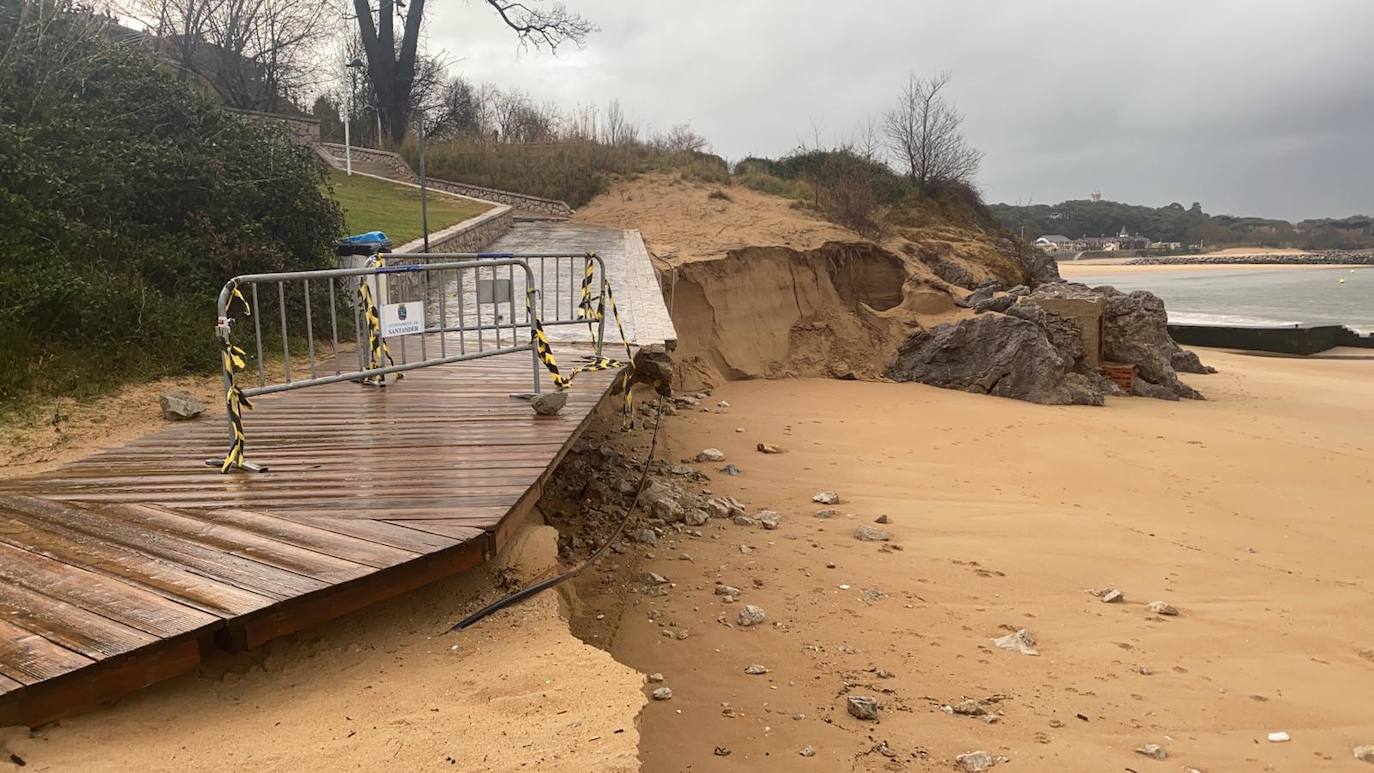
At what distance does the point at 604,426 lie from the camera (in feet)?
32.9

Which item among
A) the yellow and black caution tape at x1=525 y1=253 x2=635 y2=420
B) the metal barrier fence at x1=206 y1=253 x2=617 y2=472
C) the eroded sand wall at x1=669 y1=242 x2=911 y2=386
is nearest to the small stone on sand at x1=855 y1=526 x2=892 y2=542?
the yellow and black caution tape at x1=525 y1=253 x2=635 y2=420

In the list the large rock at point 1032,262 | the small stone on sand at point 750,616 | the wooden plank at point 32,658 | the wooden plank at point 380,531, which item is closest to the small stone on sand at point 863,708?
the small stone on sand at point 750,616

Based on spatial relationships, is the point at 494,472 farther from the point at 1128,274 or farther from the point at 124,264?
the point at 1128,274

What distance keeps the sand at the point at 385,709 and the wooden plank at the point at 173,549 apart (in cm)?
38

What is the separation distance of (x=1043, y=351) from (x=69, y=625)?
14667 mm

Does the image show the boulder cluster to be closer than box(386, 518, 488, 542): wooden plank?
No

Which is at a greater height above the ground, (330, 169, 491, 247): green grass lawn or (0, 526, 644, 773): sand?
(330, 169, 491, 247): green grass lawn

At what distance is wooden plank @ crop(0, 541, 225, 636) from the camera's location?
328 cm

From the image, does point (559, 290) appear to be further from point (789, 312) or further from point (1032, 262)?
point (1032, 262)

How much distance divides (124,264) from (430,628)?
7.50 metres

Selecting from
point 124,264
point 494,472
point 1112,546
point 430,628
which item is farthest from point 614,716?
point 124,264

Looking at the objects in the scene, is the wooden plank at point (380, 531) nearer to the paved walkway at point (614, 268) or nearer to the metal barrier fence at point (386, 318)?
the metal barrier fence at point (386, 318)

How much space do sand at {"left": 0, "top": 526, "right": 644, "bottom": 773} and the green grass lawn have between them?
1151cm

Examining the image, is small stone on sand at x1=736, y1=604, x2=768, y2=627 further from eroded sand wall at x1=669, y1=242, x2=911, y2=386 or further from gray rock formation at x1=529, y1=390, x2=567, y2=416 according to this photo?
eroded sand wall at x1=669, y1=242, x2=911, y2=386
